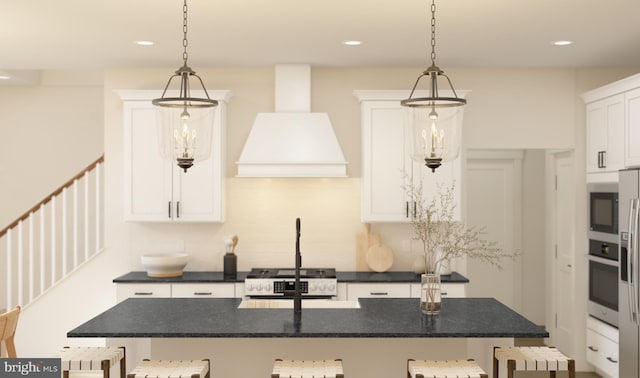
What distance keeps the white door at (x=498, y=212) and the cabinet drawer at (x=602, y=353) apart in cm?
210

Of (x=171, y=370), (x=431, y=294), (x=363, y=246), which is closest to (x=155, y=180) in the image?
(x=363, y=246)

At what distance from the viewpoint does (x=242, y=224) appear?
258 inches

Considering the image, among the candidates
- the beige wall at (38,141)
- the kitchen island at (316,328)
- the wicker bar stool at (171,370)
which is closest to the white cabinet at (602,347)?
the kitchen island at (316,328)

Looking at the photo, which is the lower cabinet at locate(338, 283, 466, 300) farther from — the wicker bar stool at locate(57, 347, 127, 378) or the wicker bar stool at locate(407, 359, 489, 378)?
the wicker bar stool at locate(57, 347, 127, 378)

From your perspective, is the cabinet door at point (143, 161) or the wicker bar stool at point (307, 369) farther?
the cabinet door at point (143, 161)

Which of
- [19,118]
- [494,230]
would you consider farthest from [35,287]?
[494,230]

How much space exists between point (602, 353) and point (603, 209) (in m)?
1.21

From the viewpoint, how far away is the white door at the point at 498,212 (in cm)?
Result: 823

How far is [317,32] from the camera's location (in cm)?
506

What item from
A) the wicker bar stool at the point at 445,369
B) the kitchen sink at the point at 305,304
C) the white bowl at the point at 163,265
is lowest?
the wicker bar stool at the point at 445,369

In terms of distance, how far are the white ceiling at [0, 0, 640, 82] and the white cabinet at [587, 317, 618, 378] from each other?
2.29m

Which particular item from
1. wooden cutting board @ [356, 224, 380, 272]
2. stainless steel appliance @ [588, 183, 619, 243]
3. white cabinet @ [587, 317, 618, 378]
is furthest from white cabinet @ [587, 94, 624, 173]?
wooden cutting board @ [356, 224, 380, 272]

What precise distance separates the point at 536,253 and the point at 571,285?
157cm

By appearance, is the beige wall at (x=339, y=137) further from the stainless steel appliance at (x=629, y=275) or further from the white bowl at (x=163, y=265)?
the stainless steel appliance at (x=629, y=275)
